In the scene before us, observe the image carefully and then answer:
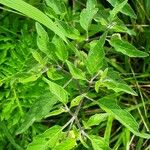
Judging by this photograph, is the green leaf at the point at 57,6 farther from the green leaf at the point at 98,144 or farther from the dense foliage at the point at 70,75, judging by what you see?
the green leaf at the point at 98,144

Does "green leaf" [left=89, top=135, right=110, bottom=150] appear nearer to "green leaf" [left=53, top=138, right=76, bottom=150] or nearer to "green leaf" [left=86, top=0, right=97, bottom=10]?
"green leaf" [left=53, top=138, right=76, bottom=150]

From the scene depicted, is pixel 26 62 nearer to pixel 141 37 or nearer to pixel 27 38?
pixel 27 38

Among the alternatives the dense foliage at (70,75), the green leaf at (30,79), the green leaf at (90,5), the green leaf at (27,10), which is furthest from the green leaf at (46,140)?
the green leaf at (90,5)

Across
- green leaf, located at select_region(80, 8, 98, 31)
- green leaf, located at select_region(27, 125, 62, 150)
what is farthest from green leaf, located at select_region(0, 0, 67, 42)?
green leaf, located at select_region(27, 125, 62, 150)

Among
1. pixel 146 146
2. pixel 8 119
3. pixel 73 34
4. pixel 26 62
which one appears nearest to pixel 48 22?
pixel 73 34

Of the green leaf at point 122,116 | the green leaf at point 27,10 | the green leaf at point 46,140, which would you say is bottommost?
the green leaf at point 122,116

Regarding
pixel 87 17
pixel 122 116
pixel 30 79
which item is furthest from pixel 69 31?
pixel 122 116
